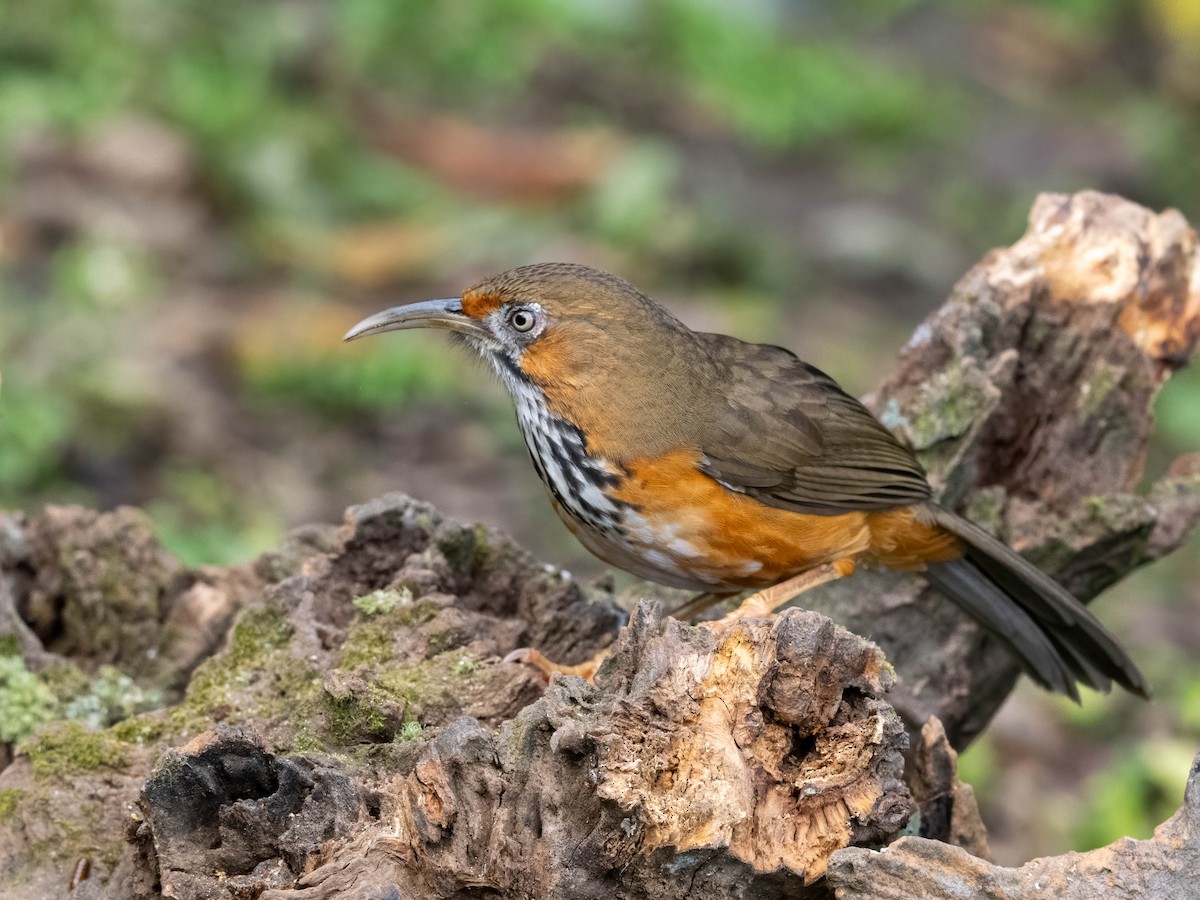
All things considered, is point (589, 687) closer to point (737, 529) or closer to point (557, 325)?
point (737, 529)

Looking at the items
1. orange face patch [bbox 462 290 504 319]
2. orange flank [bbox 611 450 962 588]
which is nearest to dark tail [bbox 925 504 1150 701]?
orange flank [bbox 611 450 962 588]

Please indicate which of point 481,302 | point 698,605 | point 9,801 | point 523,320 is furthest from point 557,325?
point 9,801

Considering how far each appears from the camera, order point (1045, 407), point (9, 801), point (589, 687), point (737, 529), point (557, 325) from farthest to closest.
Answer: point (1045, 407), point (557, 325), point (737, 529), point (9, 801), point (589, 687)

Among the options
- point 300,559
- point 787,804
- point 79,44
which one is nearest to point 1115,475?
point 787,804

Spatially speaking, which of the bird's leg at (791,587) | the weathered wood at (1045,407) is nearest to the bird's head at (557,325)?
the bird's leg at (791,587)

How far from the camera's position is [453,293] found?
27.5ft

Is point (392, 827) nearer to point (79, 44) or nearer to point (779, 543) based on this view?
point (779, 543)

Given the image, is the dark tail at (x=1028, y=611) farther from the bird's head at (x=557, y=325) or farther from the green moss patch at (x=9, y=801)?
the green moss patch at (x=9, y=801)

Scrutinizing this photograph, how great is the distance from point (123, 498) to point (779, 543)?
11.8ft

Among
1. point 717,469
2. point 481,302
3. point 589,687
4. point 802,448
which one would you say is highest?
point 481,302

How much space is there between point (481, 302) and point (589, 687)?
5.53 ft

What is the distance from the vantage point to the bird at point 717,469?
13.7ft

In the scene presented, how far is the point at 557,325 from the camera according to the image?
440cm

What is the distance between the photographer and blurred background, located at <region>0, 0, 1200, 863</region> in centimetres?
683
